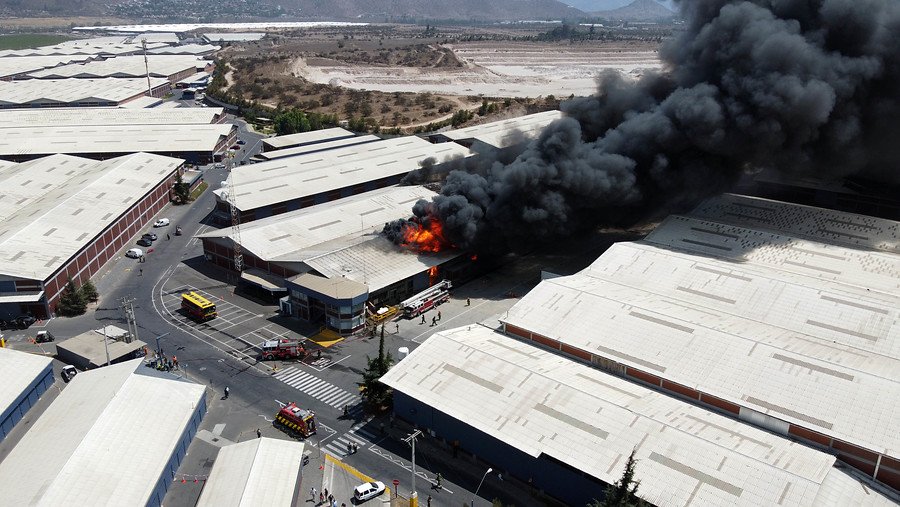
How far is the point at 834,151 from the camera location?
62.9m

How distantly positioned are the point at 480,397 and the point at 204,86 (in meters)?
172

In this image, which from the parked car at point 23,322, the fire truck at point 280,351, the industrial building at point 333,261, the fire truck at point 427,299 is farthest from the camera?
the fire truck at point 427,299

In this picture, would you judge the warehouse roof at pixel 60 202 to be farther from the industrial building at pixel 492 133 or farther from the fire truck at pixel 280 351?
the industrial building at pixel 492 133

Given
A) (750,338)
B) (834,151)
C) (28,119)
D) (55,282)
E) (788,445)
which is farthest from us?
(28,119)

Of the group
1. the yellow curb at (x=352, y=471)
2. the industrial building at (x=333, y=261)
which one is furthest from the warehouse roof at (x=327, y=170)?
the yellow curb at (x=352, y=471)

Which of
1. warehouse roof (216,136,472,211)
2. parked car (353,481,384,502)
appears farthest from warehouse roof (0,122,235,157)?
parked car (353,481,384,502)

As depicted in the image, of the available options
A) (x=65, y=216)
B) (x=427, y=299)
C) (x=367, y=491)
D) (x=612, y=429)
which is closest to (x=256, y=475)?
(x=367, y=491)

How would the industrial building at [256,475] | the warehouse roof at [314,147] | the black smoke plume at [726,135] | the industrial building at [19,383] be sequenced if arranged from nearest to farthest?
the industrial building at [256,475] < the industrial building at [19,383] < the black smoke plume at [726,135] < the warehouse roof at [314,147]

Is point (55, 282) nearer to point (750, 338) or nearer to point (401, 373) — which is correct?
point (401, 373)

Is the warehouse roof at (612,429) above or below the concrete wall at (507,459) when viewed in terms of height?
above

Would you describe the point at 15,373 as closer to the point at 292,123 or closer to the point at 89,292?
the point at 89,292

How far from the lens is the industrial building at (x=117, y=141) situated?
10269 centimetres

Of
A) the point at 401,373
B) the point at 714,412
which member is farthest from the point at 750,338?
the point at 401,373

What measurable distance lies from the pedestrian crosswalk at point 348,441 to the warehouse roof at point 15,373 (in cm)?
1988
